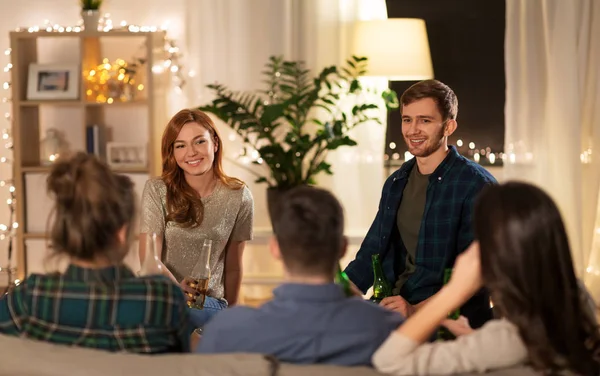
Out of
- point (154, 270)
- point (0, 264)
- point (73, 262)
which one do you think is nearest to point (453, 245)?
point (154, 270)

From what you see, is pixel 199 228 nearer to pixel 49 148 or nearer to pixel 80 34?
pixel 80 34

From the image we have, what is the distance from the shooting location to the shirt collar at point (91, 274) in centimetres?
178

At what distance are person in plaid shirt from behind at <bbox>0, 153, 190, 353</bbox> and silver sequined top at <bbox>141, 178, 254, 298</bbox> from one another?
1.33 metres

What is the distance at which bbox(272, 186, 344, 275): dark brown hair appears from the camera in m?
1.76

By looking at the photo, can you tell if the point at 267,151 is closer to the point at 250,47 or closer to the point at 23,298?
the point at 250,47

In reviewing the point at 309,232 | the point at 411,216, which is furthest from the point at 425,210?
the point at 309,232

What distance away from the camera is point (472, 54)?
6090mm

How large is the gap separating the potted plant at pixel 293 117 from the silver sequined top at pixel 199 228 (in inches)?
76.4

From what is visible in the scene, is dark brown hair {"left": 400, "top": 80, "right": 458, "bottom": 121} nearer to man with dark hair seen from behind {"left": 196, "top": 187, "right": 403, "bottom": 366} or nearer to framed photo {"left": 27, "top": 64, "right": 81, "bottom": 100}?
man with dark hair seen from behind {"left": 196, "top": 187, "right": 403, "bottom": 366}

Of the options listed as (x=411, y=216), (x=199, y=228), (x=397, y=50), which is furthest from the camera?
(x=397, y=50)

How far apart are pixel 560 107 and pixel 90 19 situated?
2.85 meters

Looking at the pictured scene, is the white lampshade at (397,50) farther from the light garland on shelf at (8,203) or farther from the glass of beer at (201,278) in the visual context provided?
the glass of beer at (201,278)

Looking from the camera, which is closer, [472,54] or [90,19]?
[90,19]

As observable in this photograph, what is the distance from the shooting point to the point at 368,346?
1.73m
